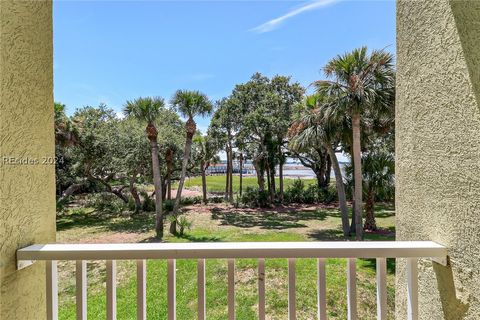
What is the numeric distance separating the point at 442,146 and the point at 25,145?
172 centimetres

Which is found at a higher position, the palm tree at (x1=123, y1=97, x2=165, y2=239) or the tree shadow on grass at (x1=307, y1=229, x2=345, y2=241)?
the palm tree at (x1=123, y1=97, x2=165, y2=239)

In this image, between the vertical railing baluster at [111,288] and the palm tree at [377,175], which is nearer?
the vertical railing baluster at [111,288]

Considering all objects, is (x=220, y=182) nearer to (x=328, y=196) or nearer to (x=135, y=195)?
(x=135, y=195)

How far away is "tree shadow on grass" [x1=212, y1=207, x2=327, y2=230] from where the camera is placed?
8.68 meters

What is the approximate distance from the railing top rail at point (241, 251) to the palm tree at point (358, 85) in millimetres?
5741

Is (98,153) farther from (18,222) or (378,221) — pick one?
(378,221)

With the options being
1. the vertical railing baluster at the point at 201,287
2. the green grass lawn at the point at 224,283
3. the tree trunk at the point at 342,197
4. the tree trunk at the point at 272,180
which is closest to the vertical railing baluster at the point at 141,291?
the vertical railing baluster at the point at 201,287

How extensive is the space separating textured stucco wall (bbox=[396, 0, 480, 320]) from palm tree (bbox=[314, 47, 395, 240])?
525 centimetres

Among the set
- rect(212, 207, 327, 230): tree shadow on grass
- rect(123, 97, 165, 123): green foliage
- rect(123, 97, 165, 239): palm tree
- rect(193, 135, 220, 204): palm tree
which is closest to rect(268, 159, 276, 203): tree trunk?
rect(212, 207, 327, 230): tree shadow on grass

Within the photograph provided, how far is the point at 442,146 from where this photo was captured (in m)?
0.93

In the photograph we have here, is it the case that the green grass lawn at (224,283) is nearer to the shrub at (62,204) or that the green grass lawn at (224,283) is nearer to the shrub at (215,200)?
the shrub at (62,204)

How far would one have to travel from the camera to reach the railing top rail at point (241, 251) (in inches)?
36.0

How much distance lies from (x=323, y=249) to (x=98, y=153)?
11299mm

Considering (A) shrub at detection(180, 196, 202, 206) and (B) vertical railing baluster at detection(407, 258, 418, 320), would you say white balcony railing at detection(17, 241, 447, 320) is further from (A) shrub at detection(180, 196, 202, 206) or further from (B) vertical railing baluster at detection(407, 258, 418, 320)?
(A) shrub at detection(180, 196, 202, 206)
